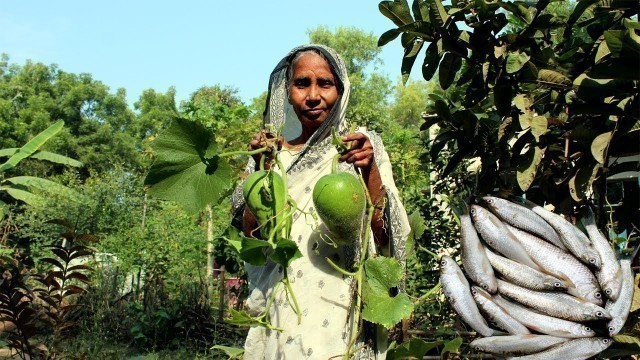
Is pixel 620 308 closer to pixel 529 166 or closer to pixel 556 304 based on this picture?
pixel 556 304

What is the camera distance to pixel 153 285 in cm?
759

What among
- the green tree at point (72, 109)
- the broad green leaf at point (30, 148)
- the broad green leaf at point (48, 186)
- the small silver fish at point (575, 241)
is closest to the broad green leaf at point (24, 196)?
the broad green leaf at point (48, 186)

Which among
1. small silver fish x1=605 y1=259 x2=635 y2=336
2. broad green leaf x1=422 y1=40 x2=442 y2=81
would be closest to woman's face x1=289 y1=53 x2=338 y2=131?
broad green leaf x1=422 y1=40 x2=442 y2=81

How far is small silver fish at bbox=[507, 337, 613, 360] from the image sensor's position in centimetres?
144

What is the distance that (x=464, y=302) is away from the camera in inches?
59.7

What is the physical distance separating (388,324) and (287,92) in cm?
97

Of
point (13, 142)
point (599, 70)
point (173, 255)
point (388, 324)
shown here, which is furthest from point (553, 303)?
point (13, 142)

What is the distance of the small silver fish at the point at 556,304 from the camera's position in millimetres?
1455

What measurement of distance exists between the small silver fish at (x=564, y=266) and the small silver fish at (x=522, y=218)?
14 mm

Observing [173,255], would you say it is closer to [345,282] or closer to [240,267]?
[240,267]

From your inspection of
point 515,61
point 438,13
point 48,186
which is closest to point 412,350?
point 515,61

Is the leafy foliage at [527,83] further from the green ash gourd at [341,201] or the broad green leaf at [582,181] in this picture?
the green ash gourd at [341,201]

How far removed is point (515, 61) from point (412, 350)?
0.89 metres

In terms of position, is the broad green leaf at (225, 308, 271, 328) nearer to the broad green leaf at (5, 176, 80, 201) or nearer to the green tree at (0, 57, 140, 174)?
the broad green leaf at (5, 176, 80, 201)
